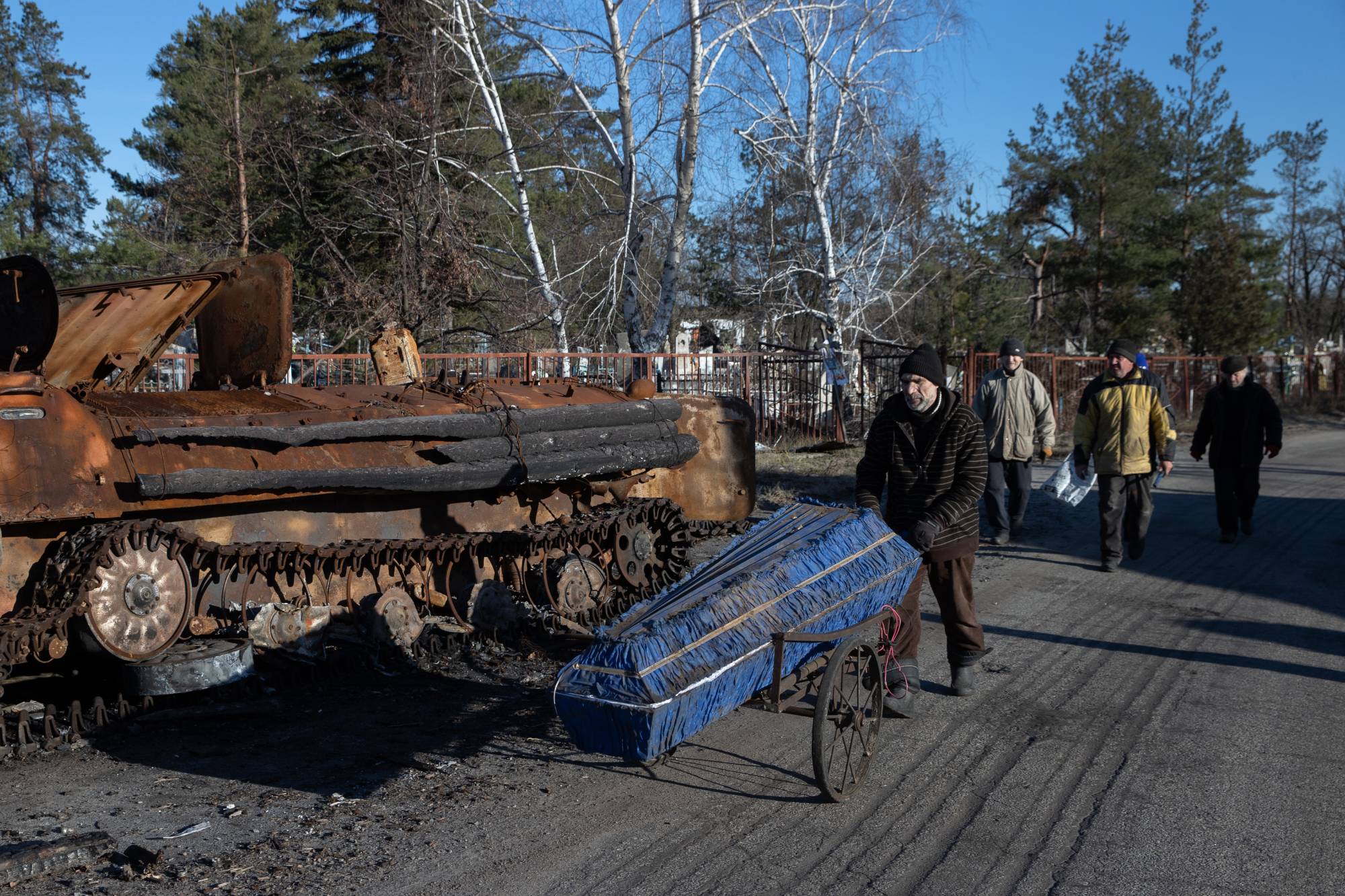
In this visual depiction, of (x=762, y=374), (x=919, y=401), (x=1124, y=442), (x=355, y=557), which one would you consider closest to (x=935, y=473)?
(x=919, y=401)

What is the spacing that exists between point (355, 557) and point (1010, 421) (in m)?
6.00

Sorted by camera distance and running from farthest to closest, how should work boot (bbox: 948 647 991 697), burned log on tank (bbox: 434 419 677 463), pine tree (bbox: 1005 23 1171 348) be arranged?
pine tree (bbox: 1005 23 1171 348)
burned log on tank (bbox: 434 419 677 463)
work boot (bbox: 948 647 991 697)

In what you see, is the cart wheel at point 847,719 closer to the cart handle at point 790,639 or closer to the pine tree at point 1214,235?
the cart handle at point 790,639

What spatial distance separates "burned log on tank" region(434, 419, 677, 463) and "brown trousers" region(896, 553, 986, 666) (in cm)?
271

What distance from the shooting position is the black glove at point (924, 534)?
514cm

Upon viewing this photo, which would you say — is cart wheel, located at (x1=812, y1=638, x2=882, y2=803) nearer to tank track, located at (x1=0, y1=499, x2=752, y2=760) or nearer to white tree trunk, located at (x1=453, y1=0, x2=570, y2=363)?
tank track, located at (x1=0, y1=499, x2=752, y2=760)

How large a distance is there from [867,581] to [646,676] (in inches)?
51.3

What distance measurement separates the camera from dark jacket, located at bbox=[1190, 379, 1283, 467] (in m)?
10.2

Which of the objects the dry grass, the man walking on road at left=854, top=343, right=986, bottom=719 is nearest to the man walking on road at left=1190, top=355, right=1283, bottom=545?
the dry grass

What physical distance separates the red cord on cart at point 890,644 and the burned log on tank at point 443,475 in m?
2.73

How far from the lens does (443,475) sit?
6.68m

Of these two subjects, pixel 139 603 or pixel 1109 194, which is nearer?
pixel 139 603

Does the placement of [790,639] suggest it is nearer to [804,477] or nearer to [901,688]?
[901,688]


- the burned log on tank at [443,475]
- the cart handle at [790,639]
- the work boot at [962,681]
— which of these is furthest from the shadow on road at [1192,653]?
the cart handle at [790,639]
